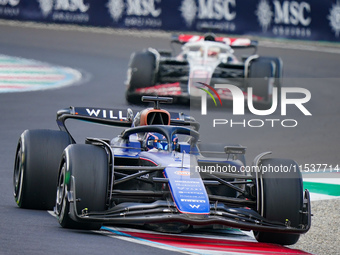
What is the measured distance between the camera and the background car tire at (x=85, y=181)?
7793 mm

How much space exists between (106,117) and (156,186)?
7.06 ft

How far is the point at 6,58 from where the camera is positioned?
Answer: 2528 centimetres

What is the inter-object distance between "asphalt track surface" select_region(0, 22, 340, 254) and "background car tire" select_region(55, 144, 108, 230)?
0.17 meters

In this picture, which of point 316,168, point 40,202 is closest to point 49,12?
point 316,168

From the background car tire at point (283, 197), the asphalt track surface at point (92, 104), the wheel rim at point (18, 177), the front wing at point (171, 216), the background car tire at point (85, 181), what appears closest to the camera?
the asphalt track surface at point (92, 104)

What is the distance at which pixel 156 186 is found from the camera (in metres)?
8.48

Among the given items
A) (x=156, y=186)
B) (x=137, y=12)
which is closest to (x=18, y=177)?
(x=156, y=186)

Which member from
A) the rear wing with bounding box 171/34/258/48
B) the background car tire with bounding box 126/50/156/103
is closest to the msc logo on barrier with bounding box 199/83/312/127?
the background car tire with bounding box 126/50/156/103

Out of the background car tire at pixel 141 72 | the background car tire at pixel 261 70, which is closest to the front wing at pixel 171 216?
the background car tire at pixel 261 70

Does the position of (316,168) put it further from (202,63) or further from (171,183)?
(171,183)

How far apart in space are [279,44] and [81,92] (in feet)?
32.3

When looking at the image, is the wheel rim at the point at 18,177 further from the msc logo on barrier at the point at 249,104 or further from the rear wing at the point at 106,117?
the msc logo on barrier at the point at 249,104

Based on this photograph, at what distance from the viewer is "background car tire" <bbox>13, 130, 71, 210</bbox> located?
354 inches

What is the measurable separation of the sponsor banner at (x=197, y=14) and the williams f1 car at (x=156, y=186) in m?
18.2
